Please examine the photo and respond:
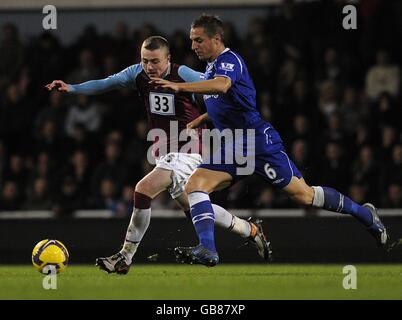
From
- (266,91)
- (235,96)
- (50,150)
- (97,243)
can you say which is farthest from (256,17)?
(235,96)

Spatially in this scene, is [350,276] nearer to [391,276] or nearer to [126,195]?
[391,276]

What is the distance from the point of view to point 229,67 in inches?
314

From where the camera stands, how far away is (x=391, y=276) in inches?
342

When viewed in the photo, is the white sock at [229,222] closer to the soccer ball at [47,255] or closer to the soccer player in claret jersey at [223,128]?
the soccer player in claret jersey at [223,128]

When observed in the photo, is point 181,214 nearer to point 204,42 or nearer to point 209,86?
point 204,42

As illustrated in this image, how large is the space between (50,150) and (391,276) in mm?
5447

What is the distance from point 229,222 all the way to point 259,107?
391cm

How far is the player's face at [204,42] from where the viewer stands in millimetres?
8109

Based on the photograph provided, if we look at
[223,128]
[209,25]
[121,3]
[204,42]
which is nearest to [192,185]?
[223,128]

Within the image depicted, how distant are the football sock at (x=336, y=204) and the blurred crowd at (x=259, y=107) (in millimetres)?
2812

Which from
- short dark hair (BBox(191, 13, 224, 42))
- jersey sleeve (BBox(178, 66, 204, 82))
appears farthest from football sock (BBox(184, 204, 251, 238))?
short dark hair (BBox(191, 13, 224, 42))

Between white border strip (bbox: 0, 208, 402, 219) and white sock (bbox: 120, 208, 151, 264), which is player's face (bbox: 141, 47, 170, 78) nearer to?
white sock (bbox: 120, 208, 151, 264)

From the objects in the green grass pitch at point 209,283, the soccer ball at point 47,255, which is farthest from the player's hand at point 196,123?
the soccer ball at point 47,255
